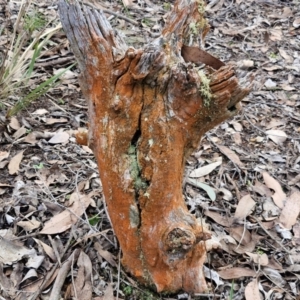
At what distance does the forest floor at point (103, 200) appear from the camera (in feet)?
6.32

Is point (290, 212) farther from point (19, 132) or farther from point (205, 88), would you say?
point (19, 132)

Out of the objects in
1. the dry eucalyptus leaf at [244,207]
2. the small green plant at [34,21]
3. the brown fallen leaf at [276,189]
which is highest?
the small green plant at [34,21]

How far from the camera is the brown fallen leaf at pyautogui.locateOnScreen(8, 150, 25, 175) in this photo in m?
2.47

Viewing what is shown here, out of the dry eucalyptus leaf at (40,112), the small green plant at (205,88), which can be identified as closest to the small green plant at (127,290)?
the small green plant at (205,88)

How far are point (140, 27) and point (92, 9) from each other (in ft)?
7.79

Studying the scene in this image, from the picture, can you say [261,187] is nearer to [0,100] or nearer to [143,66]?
[143,66]

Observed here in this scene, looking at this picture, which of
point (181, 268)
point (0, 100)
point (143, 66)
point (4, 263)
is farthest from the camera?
point (0, 100)

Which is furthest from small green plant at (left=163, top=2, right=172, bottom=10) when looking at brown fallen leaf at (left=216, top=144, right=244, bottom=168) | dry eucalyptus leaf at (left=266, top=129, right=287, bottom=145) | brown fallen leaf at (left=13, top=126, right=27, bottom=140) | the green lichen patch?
the green lichen patch

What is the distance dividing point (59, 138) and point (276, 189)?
47.3 inches

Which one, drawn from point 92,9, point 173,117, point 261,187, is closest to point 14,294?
point 173,117

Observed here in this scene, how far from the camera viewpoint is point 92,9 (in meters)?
1.66

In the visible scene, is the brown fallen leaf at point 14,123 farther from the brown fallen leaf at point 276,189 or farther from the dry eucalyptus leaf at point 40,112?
the brown fallen leaf at point 276,189

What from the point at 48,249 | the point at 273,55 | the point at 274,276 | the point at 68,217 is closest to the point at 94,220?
the point at 68,217

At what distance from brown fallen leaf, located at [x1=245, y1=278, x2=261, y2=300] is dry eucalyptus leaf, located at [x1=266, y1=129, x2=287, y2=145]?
118 centimetres
